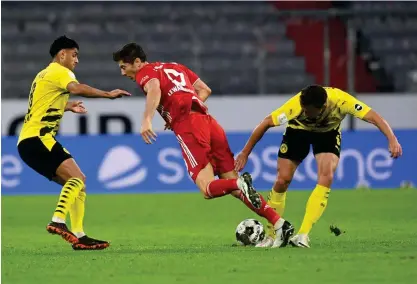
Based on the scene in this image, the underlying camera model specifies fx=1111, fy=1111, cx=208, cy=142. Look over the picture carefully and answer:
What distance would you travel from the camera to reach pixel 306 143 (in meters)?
9.81

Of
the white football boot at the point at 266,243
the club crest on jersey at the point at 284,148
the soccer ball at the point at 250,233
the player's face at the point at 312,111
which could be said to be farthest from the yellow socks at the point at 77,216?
the player's face at the point at 312,111

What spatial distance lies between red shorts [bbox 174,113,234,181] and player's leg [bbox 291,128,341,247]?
0.76 meters

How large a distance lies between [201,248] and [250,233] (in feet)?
1.58

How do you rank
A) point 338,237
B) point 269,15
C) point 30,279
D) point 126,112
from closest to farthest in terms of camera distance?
point 30,279, point 338,237, point 126,112, point 269,15

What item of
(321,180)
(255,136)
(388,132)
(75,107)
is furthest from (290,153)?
(75,107)

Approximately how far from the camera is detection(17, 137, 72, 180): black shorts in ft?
31.6

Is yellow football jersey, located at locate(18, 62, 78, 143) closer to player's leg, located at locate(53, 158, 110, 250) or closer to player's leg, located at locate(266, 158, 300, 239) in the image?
player's leg, located at locate(53, 158, 110, 250)

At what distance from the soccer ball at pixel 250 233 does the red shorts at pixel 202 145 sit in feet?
1.68

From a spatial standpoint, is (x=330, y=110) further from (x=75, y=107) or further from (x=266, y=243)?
(x=75, y=107)

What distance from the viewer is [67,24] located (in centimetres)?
2108

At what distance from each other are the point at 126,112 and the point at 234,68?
90.6 inches

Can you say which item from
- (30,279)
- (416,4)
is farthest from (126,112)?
(30,279)

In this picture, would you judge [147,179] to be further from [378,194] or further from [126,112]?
[378,194]

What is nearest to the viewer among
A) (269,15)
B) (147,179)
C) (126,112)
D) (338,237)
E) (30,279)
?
(30,279)
